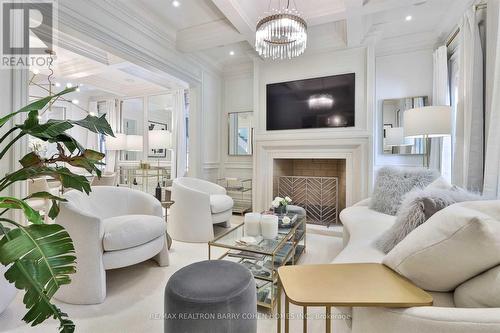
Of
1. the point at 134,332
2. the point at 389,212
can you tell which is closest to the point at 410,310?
the point at 134,332

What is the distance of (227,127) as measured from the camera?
4.85 metres

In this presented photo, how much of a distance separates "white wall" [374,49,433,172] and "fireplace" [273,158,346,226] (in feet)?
2.15

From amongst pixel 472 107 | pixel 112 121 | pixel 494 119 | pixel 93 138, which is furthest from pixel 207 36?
pixel 93 138

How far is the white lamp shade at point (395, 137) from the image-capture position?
3.58m

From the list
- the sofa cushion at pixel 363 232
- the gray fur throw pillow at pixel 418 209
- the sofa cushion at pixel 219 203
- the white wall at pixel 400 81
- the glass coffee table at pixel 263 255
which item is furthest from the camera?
the white wall at pixel 400 81

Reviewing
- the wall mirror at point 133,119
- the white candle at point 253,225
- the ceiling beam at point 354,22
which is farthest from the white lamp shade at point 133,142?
the ceiling beam at point 354,22

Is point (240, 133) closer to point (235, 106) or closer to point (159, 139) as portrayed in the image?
point (235, 106)

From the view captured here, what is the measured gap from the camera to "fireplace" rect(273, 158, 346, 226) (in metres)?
4.00

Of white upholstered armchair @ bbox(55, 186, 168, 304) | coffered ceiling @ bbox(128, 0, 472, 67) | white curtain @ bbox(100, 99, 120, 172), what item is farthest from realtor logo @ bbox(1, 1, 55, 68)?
white curtain @ bbox(100, 99, 120, 172)

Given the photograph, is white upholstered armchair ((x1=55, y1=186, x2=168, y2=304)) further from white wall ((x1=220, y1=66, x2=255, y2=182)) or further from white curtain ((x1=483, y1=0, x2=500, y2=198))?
white curtain ((x1=483, y1=0, x2=500, y2=198))

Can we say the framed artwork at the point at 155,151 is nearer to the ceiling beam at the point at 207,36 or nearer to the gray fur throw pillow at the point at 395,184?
the ceiling beam at the point at 207,36

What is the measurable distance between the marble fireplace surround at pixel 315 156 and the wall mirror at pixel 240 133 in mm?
459

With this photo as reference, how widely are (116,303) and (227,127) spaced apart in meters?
3.60

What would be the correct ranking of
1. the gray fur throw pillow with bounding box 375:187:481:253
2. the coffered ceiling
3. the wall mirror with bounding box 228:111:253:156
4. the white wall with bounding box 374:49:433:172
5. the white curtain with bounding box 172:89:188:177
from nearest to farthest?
the gray fur throw pillow with bounding box 375:187:481:253 → the coffered ceiling → the white wall with bounding box 374:49:433:172 → the wall mirror with bounding box 228:111:253:156 → the white curtain with bounding box 172:89:188:177
